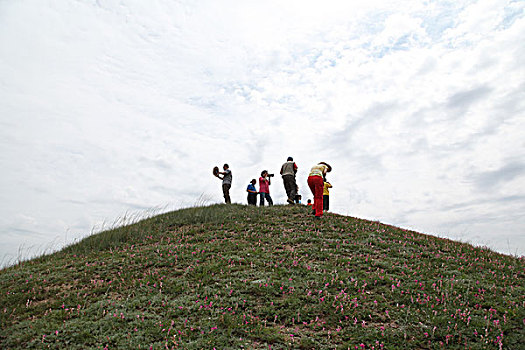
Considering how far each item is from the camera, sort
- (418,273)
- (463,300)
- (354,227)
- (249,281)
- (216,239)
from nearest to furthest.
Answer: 1. (463,300)
2. (249,281)
3. (418,273)
4. (216,239)
5. (354,227)

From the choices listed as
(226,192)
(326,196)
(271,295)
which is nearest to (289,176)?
(326,196)

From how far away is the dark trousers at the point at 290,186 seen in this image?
19828mm

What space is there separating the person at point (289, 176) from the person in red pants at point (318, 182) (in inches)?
136

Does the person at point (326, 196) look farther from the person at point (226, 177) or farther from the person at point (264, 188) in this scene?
the person at point (226, 177)

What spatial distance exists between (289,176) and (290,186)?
746mm

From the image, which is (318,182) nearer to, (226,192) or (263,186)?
(263,186)

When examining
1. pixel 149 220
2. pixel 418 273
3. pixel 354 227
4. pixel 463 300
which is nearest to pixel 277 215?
pixel 354 227

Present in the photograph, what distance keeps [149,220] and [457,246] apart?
1525cm

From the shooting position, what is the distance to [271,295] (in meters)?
8.27

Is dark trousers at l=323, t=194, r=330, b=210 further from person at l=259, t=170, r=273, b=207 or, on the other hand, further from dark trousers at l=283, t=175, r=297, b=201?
person at l=259, t=170, r=273, b=207

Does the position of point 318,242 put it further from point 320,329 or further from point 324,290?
point 320,329

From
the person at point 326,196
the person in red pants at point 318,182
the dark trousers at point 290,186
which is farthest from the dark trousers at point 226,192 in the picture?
the person in red pants at point 318,182

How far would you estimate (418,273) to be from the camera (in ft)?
32.9

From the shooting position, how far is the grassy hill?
664 cm
